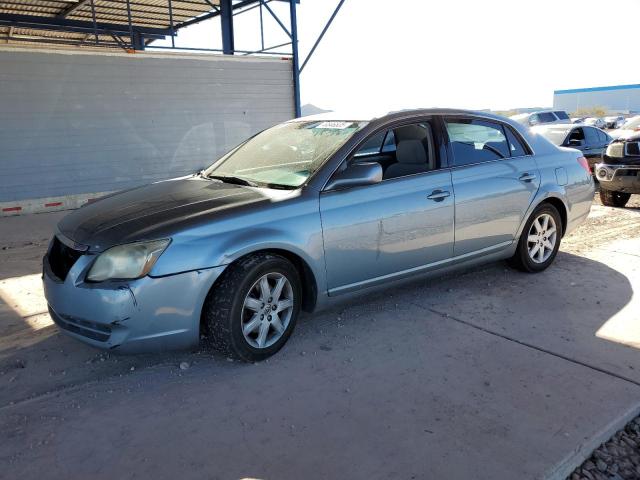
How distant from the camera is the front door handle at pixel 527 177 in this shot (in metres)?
4.98

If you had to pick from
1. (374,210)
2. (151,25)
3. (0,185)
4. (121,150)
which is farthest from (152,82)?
(374,210)

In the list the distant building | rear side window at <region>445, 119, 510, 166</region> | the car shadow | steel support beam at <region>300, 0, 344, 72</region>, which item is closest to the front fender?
the car shadow

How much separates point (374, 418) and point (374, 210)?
5.11ft

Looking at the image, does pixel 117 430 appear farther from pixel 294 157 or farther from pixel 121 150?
pixel 121 150

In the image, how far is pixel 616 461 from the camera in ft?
8.84

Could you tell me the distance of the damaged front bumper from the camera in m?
3.17

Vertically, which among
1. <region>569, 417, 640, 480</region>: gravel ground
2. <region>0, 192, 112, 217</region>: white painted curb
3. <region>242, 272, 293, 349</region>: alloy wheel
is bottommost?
<region>569, 417, 640, 480</region>: gravel ground

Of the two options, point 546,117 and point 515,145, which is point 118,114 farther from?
point 546,117

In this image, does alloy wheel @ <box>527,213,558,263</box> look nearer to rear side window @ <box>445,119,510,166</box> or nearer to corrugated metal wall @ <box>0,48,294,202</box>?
rear side window @ <box>445,119,510,166</box>

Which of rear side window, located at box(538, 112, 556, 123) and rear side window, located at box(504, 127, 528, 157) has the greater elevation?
rear side window, located at box(504, 127, 528, 157)

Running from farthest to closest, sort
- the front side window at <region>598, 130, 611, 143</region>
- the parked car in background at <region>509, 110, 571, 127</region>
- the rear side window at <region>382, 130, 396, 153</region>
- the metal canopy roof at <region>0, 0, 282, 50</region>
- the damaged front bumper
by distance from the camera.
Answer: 1. the parked car in background at <region>509, 110, 571, 127</region>
2. the metal canopy roof at <region>0, 0, 282, 50</region>
3. the front side window at <region>598, 130, 611, 143</region>
4. the rear side window at <region>382, 130, 396, 153</region>
5. the damaged front bumper

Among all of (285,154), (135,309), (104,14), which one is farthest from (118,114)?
(135,309)

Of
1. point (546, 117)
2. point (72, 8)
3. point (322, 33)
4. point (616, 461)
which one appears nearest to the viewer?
point (616, 461)

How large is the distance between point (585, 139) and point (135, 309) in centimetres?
1199
